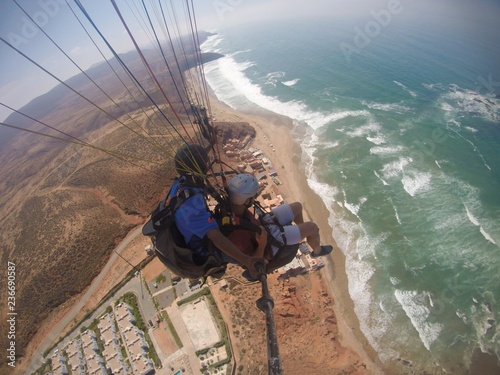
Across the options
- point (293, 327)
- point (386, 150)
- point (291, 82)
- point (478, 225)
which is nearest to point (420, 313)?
A: point (293, 327)

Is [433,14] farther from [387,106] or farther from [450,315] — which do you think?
[450,315]

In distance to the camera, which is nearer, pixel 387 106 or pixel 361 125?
pixel 361 125

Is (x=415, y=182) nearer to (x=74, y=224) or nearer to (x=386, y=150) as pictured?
(x=386, y=150)

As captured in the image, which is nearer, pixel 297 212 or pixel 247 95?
pixel 297 212

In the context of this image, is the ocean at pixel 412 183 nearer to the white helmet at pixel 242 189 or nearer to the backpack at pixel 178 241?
the backpack at pixel 178 241

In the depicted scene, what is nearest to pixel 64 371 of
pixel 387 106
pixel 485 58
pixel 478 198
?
pixel 478 198

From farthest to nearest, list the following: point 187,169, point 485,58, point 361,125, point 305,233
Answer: point 485,58
point 361,125
point 305,233
point 187,169

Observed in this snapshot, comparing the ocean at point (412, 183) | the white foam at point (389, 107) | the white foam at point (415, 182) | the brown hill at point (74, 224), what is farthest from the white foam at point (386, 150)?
the brown hill at point (74, 224)
